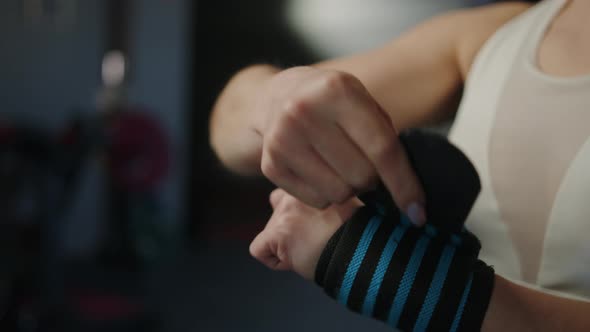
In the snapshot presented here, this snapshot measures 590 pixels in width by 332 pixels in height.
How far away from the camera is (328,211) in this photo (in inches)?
10.2

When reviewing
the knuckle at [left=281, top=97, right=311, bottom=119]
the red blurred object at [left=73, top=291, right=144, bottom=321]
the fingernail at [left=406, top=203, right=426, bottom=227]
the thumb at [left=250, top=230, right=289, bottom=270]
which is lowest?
the red blurred object at [left=73, top=291, right=144, bottom=321]

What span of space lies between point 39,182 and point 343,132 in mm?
1304

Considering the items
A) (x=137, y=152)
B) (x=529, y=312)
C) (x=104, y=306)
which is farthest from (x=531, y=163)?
(x=137, y=152)

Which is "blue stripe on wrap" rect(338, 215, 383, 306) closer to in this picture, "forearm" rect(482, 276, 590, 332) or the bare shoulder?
"forearm" rect(482, 276, 590, 332)

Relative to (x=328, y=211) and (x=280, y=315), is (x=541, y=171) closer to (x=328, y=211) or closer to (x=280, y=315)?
(x=328, y=211)

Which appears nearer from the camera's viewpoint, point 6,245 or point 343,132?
point 343,132

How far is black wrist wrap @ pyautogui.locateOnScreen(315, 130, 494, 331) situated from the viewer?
240 millimetres

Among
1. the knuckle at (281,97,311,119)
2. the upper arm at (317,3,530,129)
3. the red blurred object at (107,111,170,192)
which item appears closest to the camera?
the knuckle at (281,97,311,119)

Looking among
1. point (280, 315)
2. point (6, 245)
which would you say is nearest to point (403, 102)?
point (280, 315)

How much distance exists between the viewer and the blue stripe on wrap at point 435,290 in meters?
0.24

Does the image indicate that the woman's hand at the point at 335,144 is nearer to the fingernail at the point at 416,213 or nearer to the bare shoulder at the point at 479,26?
the fingernail at the point at 416,213

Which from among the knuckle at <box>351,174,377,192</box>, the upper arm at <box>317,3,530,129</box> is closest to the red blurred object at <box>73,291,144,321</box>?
the upper arm at <box>317,3,530,129</box>

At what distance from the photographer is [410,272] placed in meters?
0.24

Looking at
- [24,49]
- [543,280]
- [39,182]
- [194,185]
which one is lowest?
[194,185]
